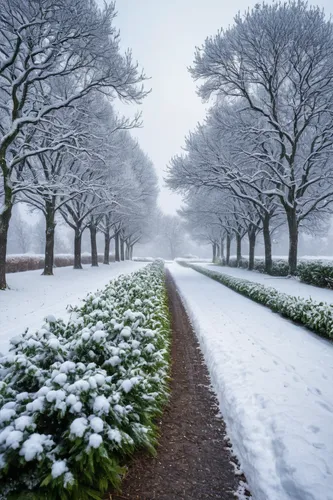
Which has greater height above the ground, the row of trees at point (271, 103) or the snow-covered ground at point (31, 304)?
the row of trees at point (271, 103)

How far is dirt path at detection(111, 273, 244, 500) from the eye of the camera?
252 cm

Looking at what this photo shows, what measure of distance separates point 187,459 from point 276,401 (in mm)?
1449

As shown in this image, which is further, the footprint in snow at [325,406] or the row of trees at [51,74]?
the row of trees at [51,74]

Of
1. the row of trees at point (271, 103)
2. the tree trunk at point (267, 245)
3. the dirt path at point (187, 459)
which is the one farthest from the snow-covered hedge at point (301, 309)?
the tree trunk at point (267, 245)

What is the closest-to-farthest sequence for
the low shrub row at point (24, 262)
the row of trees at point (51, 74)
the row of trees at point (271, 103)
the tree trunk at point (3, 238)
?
the row of trees at point (51, 74) < the tree trunk at point (3, 238) < the row of trees at point (271, 103) < the low shrub row at point (24, 262)

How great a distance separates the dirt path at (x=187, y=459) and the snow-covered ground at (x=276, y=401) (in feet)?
0.65

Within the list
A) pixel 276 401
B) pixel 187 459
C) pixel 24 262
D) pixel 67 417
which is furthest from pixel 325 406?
pixel 24 262

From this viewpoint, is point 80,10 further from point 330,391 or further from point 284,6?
point 330,391

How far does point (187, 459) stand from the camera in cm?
295

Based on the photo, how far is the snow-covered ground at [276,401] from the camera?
8.25 feet

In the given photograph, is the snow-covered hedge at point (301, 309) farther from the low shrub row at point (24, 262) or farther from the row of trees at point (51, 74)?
the low shrub row at point (24, 262)

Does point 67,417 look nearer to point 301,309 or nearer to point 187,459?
point 187,459

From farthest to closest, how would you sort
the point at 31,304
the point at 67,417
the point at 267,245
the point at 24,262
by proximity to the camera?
1. the point at 24,262
2. the point at 267,245
3. the point at 31,304
4. the point at 67,417

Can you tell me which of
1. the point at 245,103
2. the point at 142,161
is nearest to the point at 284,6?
the point at 245,103
